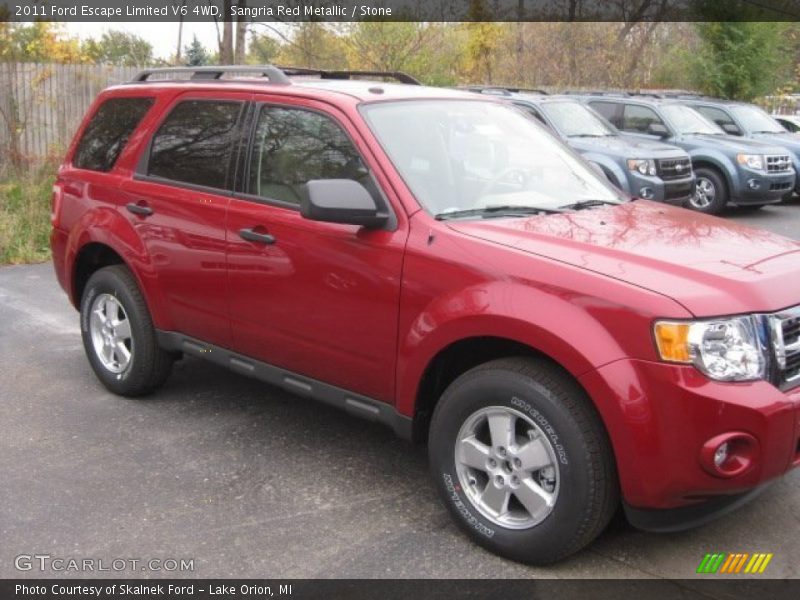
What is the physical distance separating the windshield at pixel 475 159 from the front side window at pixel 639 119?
11080 millimetres

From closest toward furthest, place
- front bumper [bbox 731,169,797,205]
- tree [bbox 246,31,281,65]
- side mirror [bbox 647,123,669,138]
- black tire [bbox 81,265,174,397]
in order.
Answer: black tire [bbox 81,265,174,397], front bumper [bbox 731,169,797,205], side mirror [bbox 647,123,669,138], tree [bbox 246,31,281,65]

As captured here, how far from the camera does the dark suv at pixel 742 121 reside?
53.2 ft

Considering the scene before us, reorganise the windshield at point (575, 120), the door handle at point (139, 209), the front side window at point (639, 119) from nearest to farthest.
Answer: the door handle at point (139, 209) → the windshield at point (575, 120) → the front side window at point (639, 119)

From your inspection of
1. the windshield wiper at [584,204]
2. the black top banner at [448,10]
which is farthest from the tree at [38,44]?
the windshield wiper at [584,204]

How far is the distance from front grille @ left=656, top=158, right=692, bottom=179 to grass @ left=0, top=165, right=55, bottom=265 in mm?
8438

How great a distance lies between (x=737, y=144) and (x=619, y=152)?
125 inches

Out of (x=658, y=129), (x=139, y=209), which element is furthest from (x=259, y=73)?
(x=658, y=129)

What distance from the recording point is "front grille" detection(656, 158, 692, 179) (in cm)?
1282

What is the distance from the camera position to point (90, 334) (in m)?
5.57

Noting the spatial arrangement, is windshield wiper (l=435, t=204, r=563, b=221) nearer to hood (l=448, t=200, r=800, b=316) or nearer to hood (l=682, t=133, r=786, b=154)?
hood (l=448, t=200, r=800, b=316)

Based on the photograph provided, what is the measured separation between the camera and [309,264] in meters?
4.10

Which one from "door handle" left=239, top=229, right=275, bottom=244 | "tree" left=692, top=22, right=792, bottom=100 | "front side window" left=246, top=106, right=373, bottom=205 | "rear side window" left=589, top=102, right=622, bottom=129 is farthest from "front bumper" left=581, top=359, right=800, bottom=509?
"tree" left=692, top=22, right=792, bottom=100

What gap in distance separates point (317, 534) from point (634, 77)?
28.8 meters

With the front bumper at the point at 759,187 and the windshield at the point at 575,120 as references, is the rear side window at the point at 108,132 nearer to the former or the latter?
the windshield at the point at 575,120
